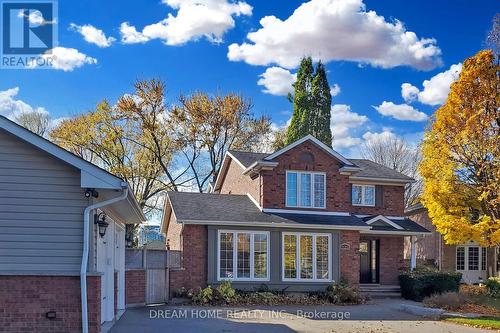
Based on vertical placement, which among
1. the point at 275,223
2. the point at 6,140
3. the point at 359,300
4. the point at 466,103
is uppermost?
the point at 466,103

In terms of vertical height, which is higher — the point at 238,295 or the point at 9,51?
the point at 9,51

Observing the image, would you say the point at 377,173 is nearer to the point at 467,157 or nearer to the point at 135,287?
the point at 467,157

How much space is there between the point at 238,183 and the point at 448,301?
1096 cm

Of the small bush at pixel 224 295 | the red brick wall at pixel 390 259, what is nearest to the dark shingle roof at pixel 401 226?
the red brick wall at pixel 390 259

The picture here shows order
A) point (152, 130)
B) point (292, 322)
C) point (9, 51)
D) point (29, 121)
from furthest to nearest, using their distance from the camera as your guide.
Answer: point (29, 121), point (152, 130), point (9, 51), point (292, 322)

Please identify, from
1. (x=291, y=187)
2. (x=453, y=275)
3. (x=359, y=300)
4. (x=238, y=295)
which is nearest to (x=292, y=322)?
(x=238, y=295)

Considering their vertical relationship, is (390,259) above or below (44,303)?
below

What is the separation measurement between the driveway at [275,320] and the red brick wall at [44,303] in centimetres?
312

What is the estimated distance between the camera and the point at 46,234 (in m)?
10.6

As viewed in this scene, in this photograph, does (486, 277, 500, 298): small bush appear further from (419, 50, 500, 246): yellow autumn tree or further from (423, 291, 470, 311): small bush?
(423, 291, 470, 311): small bush

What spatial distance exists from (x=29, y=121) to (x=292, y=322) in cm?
2963

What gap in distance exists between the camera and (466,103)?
23.6m

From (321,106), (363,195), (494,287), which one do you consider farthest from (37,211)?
(321,106)

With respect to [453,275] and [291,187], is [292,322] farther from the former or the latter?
[453,275]
